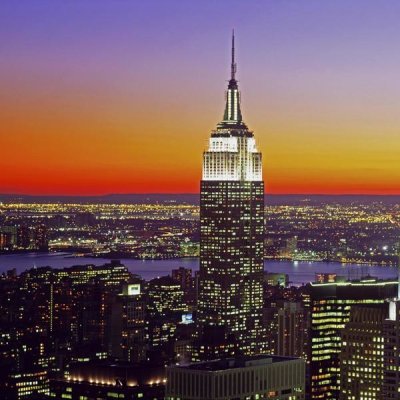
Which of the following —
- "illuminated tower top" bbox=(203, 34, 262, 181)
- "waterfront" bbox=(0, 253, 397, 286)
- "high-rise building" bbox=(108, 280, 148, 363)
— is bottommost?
"high-rise building" bbox=(108, 280, 148, 363)

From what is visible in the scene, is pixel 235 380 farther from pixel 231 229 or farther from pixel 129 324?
pixel 231 229

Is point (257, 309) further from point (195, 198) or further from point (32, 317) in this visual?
point (195, 198)

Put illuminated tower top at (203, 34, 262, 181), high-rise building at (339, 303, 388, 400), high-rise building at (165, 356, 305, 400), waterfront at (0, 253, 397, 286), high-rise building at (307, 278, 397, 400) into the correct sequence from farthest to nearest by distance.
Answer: waterfront at (0, 253, 397, 286), illuminated tower top at (203, 34, 262, 181), high-rise building at (307, 278, 397, 400), high-rise building at (339, 303, 388, 400), high-rise building at (165, 356, 305, 400)

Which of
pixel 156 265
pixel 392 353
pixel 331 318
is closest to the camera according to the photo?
pixel 392 353

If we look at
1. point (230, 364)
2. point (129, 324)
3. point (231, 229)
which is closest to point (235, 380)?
point (230, 364)

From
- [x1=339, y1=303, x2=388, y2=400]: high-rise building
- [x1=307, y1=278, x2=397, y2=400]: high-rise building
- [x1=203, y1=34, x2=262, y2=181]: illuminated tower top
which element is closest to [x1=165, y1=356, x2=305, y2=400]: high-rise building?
[x1=339, y1=303, x2=388, y2=400]: high-rise building

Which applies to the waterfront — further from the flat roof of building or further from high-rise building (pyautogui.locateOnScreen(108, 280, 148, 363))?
the flat roof of building

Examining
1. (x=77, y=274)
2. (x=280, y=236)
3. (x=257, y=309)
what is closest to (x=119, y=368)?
(x=257, y=309)
